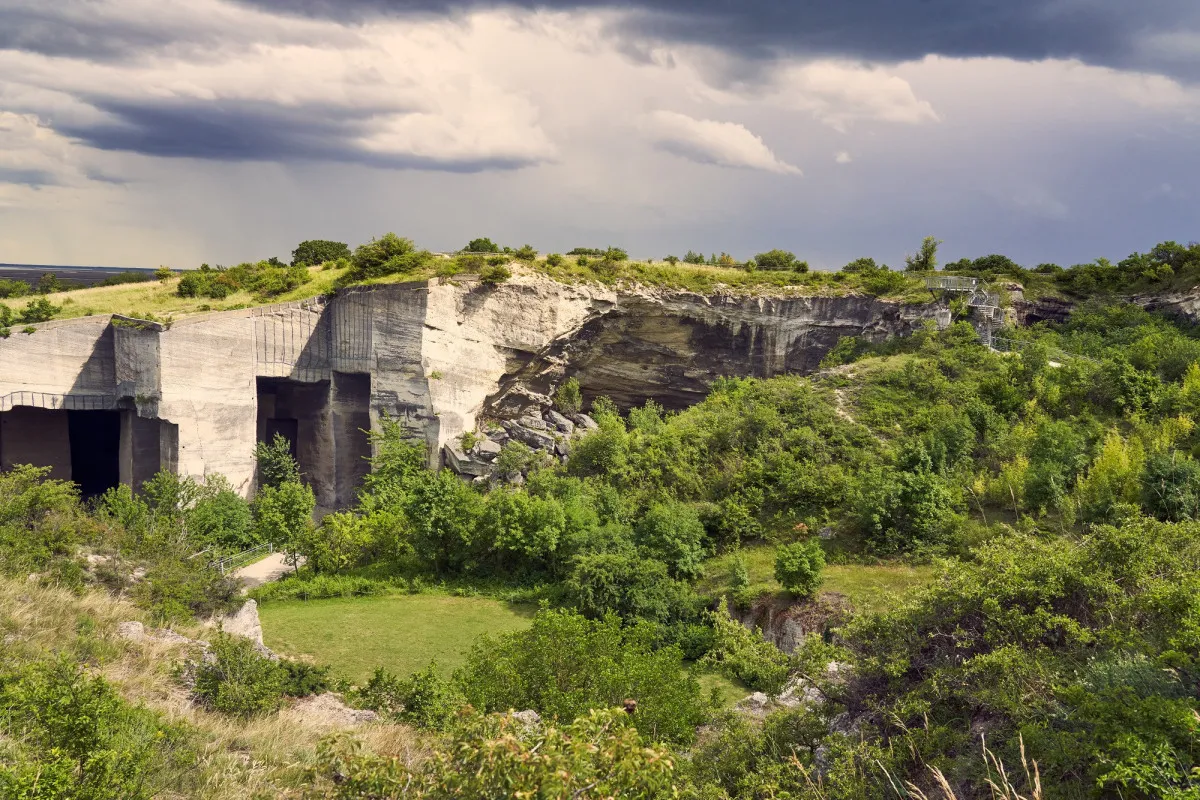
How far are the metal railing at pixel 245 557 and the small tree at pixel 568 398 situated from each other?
1273 cm

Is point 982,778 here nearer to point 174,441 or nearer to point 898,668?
point 898,668

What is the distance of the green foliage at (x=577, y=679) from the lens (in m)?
8.92

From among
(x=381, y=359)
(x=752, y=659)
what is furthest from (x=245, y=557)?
(x=752, y=659)

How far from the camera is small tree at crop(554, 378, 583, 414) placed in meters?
32.0

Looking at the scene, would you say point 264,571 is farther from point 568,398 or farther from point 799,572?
point 799,572

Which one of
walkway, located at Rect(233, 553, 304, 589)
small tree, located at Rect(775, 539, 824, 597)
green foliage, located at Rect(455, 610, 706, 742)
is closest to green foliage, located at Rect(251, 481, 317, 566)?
walkway, located at Rect(233, 553, 304, 589)

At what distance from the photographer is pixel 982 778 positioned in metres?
6.27

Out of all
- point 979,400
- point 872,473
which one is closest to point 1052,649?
point 872,473

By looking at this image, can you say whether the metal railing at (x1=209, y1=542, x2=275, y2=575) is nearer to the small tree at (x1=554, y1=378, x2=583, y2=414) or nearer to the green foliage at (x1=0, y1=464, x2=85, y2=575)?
the green foliage at (x1=0, y1=464, x2=85, y2=575)

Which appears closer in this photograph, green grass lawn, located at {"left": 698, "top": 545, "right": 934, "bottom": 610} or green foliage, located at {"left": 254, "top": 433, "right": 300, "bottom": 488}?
green grass lawn, located at {"left": 698, "top": 545, "right": 934, "bottom": 610}

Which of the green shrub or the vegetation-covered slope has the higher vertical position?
the vegetation-covered slope

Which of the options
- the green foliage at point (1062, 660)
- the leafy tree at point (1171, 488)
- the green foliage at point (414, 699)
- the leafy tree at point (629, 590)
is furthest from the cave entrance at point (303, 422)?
the leafy tree at point (1171, 488)

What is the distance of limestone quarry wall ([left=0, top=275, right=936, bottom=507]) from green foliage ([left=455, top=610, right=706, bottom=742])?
1785 centimetres

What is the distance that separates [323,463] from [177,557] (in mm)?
12664
